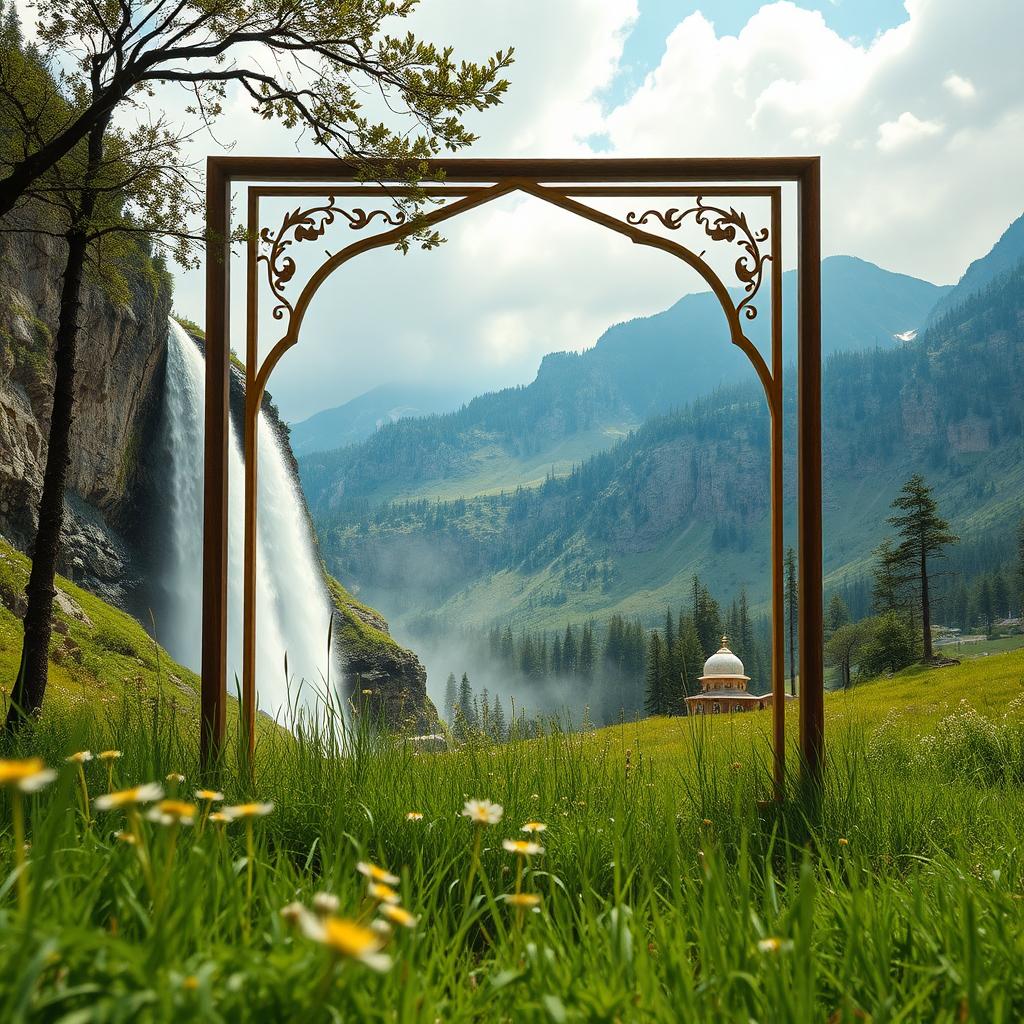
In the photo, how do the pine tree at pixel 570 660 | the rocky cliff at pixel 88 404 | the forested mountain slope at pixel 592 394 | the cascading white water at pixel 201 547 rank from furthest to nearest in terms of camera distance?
the forested mountain slope at pixel 592 394 < the pine tree at pixel 570 660 < the cascading white water at pixel 201 547 < the rocky cliff at pixel 88 404

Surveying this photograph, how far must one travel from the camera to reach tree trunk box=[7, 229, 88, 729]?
189 inches

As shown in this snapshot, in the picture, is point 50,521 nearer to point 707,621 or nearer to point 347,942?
point 347,942

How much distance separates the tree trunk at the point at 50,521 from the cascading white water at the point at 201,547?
15.7 metres

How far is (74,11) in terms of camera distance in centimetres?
480

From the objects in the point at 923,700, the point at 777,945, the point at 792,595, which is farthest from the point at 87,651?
the point at 923,700

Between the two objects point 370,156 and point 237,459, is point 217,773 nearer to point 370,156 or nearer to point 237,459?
point 370,156

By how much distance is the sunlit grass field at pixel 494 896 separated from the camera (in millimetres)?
1083

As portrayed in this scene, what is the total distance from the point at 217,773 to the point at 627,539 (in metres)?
138

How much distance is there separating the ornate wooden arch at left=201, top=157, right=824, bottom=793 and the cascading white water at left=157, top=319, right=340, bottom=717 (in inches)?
663

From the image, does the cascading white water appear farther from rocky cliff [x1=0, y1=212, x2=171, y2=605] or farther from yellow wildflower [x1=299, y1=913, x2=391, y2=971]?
yellow wildflower [x1=299, y1=913, x2=391, y2=971]

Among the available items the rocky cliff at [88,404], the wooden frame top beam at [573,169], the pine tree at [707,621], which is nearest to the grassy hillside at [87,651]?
the rocky cliff at [88,404]

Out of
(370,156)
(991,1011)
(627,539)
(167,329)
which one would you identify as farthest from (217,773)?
(627,539)

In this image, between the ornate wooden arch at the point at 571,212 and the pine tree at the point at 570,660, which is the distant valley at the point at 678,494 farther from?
the ornate wooden arch at the point at 571,212

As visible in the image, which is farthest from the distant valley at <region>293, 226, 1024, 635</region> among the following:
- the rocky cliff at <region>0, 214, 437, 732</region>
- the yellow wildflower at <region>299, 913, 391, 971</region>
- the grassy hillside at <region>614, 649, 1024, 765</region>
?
the yellow wildflower at <region>299, 913, 391, 971</region>
